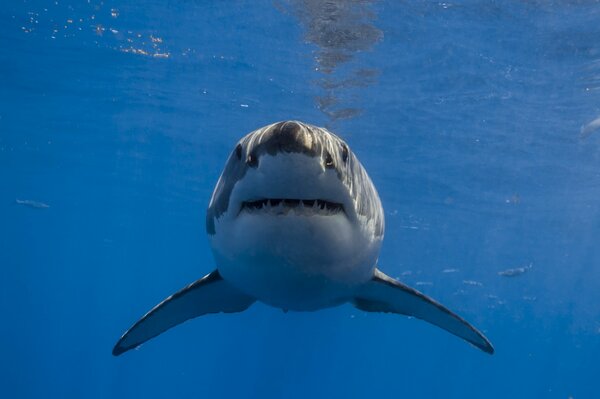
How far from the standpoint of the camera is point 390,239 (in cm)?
4150

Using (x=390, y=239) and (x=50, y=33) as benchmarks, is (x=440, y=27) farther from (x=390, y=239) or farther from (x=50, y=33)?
(x=390, y=239)

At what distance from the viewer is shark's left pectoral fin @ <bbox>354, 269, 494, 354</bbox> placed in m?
5.36

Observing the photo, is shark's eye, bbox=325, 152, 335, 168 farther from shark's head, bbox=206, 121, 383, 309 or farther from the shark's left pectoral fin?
the shark's left pectoral fin

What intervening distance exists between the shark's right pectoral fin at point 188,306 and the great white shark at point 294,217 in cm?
124

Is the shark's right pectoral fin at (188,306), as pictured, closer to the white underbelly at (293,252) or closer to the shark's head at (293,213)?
the white underbelly at (293,252)

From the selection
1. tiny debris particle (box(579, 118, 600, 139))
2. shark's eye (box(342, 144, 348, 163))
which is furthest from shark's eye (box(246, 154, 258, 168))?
tiny debris particle (box(579, 118, 600, 139))

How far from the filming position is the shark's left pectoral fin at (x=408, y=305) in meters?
5.36

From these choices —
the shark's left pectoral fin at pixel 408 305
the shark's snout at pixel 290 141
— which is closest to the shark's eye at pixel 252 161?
the shark's snout at pixel 290 141

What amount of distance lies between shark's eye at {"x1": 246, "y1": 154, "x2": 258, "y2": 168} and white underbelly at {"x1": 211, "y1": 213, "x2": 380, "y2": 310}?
35 centimetres

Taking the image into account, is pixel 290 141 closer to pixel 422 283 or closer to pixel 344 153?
pixel 344 153

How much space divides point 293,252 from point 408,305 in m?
3.03

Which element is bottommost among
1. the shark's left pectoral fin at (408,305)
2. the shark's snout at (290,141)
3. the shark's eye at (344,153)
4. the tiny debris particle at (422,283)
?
the tiny debris particle at (422,283)

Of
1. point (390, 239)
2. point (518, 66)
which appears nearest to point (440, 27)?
point (518, 66)

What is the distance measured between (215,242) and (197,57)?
42.4 ft
